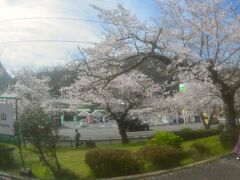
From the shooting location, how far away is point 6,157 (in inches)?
587

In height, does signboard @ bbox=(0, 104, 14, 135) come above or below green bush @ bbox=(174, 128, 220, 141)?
above

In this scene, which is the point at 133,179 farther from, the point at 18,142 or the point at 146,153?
the point at 18,142

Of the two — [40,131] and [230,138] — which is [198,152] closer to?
[230,138]

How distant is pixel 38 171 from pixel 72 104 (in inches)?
730

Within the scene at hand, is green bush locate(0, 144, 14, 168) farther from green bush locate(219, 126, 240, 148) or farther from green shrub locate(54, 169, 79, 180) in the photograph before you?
green bush locate(219, 126, 240, 148)

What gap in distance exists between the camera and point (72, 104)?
31719 mm

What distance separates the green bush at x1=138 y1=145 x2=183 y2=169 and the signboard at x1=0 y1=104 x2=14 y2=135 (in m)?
4.23

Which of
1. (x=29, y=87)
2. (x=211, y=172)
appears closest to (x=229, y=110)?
(x=211, y=172)

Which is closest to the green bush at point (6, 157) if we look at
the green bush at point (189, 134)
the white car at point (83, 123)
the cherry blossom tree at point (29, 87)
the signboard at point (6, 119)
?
the signboard at point (6, 119)

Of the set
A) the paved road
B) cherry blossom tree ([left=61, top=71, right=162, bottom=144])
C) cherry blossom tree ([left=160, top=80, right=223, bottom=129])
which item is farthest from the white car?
the paved road

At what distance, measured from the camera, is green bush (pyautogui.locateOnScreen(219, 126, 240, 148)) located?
50.4 ft

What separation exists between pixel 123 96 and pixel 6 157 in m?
14.1

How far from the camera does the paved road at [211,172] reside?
10469 millimetres

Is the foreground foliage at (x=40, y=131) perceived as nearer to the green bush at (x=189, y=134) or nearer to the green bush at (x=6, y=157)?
the green bush at (x=6, y=157)
